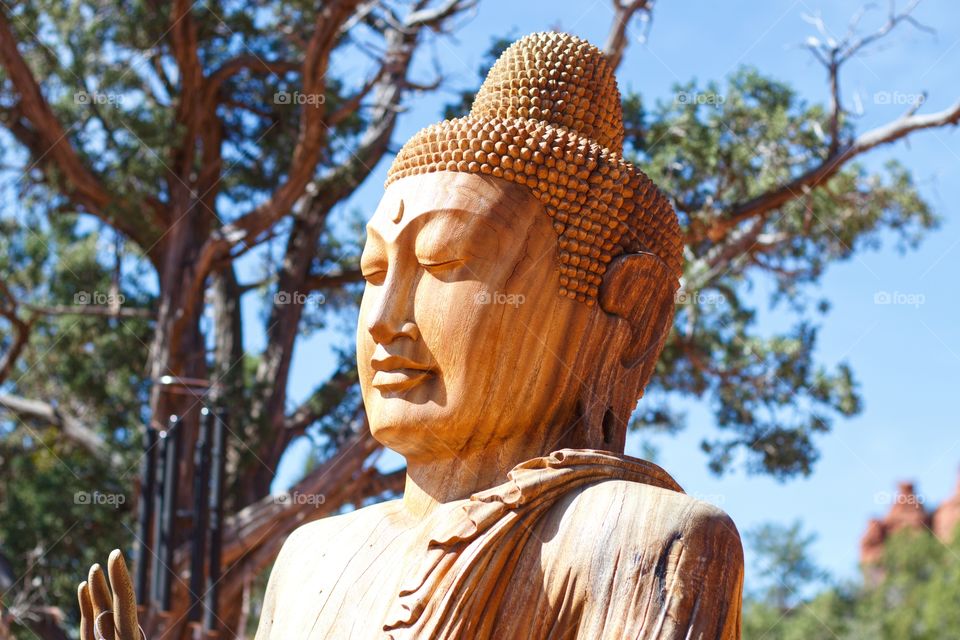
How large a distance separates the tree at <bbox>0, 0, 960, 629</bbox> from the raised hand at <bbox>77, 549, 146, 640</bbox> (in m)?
6.78

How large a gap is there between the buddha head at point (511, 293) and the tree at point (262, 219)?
6267 mm

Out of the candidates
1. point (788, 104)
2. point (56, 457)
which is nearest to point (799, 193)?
point (788, 104)

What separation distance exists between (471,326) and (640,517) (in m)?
0.66

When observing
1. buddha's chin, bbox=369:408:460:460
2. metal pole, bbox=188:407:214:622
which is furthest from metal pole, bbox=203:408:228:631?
buddha's chin, bbox=369:408:460:460

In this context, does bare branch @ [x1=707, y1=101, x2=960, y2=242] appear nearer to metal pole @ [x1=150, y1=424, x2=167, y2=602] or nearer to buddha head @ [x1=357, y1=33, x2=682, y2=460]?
metal pole @ [x1=150, y1=424, x2=167, y2=602]

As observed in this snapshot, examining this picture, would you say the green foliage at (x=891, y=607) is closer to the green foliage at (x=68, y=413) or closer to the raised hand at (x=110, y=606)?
the green foliage at (x=68, y=413)

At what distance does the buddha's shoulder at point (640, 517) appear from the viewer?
295cm

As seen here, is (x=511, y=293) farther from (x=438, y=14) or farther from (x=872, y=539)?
(x=872, y=539)

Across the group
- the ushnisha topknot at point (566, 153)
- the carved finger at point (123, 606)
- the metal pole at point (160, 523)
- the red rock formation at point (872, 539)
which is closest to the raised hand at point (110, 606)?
the carved finger at point (123, 606)

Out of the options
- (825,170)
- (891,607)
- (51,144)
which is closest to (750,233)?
(825,170)

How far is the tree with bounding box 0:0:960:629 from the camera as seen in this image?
10.4 meters

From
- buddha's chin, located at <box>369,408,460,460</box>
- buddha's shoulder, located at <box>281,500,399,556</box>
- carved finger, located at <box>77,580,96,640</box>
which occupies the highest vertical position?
buddha's chin, located at <box>369,408,460,460</box>

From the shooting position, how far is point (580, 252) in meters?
3.42

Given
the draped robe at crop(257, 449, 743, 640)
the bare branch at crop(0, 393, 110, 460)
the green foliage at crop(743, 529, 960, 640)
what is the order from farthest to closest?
the green foliage at crop(743, 529, 960, 640), the bare branch at crop(0, 393, 110, 460), the draped robe at crop(257, 449, 743, 640)
